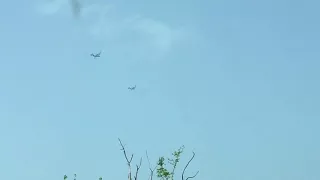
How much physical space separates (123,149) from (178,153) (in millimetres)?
4031

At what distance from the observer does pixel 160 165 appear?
45188 mm

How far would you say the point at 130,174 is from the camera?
43.7 metres

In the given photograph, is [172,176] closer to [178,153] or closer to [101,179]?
[178,153]

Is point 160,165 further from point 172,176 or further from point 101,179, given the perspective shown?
point 101,179

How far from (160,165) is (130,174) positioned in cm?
257

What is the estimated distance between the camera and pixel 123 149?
44.8 metres

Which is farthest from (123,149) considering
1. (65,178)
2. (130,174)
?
(65,178)

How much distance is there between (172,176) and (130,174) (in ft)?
10.2

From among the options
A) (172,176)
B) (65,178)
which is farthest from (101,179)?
(172,176)

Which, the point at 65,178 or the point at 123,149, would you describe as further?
the point at 65,178

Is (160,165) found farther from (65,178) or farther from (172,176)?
(65,178)

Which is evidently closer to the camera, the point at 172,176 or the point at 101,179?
the point at 172,176

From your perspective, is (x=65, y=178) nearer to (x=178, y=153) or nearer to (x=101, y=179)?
(x=101, y=179)

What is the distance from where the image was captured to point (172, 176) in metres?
44.8
